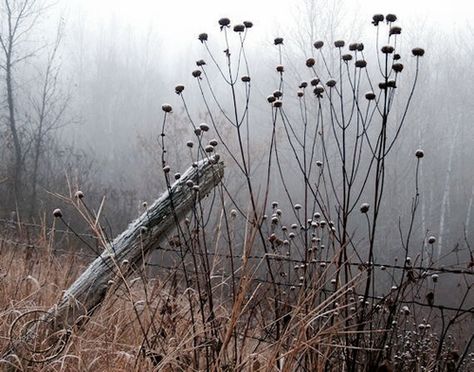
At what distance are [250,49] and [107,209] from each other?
2270 centimetres

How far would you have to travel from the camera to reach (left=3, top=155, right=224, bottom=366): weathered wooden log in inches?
101

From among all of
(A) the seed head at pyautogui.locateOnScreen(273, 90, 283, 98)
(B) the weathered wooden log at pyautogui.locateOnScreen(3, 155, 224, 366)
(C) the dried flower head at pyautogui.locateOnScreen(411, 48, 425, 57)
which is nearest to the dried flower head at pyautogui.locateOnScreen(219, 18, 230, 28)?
(A) the seed head at pyautogui.locateOnScreen(273, 90, 283, 98)

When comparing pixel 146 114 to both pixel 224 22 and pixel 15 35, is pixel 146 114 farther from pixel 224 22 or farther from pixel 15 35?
pixel 224 22

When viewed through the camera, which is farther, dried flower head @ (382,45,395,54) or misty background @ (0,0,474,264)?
misty background @ (0,0,474,264)

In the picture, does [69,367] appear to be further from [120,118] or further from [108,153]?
[120,118]

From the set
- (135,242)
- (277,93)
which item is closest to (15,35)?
A: (135,242)

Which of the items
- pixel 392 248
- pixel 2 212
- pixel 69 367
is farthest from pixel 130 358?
pixel 392 248

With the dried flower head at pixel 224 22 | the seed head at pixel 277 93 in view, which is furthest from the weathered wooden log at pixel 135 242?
the dried flower head at pixel 224 22

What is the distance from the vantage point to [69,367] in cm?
197

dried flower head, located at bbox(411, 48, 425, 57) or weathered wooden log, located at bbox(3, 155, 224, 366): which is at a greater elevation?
dried flower head, located at bbox(411, 48, 425, 57)

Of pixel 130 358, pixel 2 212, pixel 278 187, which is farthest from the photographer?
pixel 278 187

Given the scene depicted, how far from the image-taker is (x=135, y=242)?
274 cm

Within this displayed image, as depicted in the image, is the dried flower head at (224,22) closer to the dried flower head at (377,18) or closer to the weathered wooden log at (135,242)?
the dried flower head at (377,18)

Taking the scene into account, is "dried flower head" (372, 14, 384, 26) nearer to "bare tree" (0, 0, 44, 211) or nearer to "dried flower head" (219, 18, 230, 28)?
"dried flower head" (219, 18, 230, 28)
